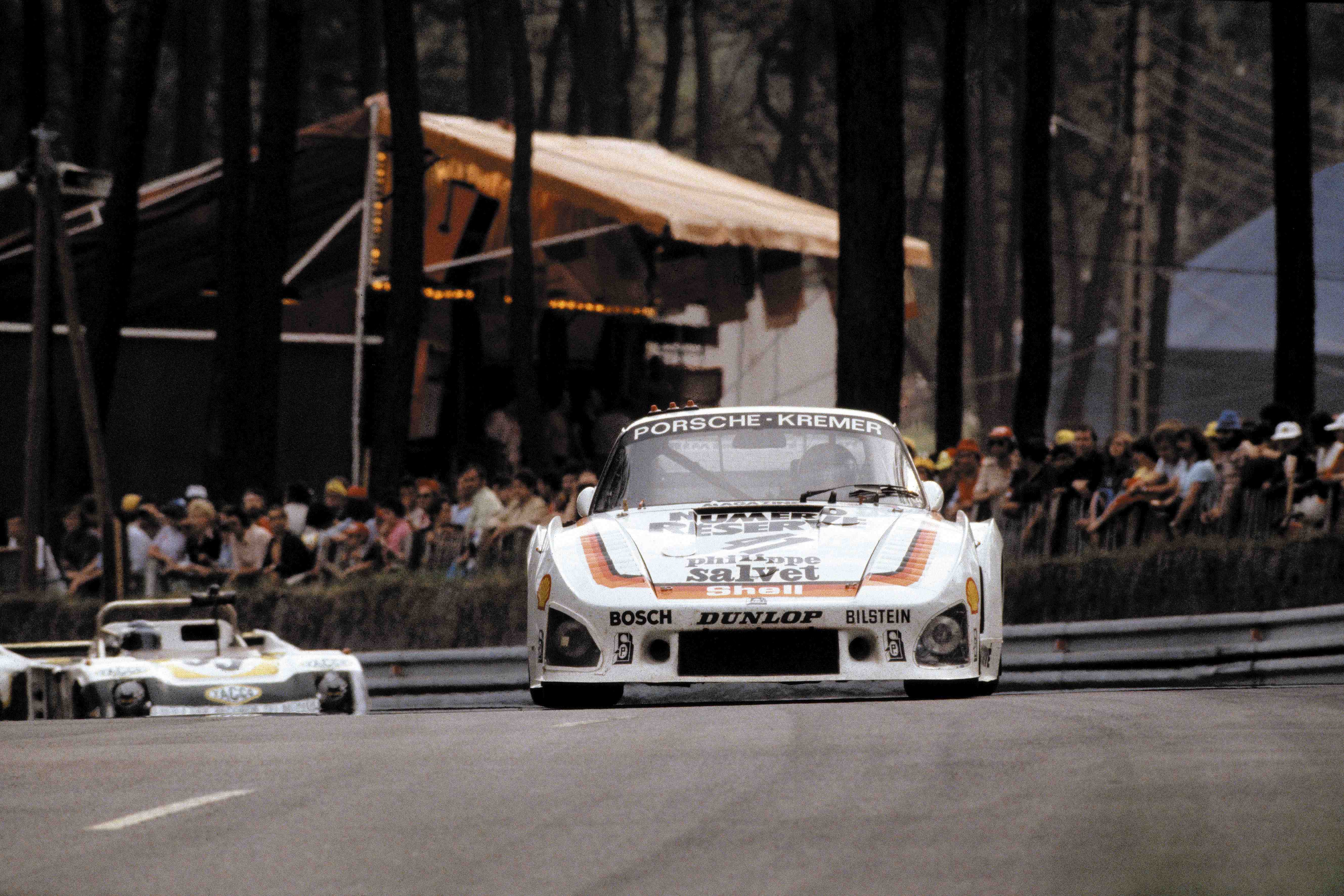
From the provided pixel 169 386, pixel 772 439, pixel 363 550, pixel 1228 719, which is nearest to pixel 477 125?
pixel 169 386

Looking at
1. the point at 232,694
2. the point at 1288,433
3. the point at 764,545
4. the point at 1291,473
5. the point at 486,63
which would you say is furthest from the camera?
the point at 486,63

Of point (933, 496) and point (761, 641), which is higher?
point (933, 496)

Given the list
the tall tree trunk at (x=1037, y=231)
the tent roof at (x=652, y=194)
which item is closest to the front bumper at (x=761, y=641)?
the tall tree trunk at (x=1037, y=231)

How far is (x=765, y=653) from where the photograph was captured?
1056cm

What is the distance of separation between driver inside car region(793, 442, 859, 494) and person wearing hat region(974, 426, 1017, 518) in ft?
21.3

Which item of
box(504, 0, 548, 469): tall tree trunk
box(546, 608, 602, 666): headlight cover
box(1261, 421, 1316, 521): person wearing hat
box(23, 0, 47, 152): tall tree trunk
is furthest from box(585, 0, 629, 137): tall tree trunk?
box(546, 608, 602, 666): headlight cover

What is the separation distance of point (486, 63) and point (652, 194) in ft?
56.6

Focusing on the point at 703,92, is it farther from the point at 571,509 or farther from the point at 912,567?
the point at 912,567

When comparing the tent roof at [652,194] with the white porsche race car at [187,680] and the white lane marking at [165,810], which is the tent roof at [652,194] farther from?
the white lane marking at [165,810]

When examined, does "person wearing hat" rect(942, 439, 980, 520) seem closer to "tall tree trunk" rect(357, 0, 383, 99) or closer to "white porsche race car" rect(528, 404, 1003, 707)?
"white porsche race car" rect(528, 404, 1003, 707)

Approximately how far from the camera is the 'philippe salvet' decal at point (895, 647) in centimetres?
1061

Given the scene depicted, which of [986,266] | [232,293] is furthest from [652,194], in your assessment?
[986,266]

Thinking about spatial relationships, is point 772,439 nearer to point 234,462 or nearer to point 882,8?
point 882,8

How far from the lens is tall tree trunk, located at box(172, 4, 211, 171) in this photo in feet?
132
